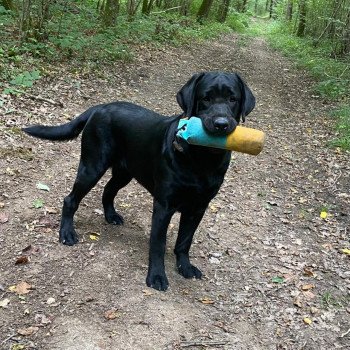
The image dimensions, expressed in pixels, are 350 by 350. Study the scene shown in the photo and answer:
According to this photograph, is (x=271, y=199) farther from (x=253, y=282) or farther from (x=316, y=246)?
(x=253, y=282)

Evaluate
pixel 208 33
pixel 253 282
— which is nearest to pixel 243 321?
pixel 253 282

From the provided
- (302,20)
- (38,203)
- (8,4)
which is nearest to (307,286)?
(38,203)

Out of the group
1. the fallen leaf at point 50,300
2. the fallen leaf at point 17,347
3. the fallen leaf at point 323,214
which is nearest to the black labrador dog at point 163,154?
the fallen leaf at point 50,300

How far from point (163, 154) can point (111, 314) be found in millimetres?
1399

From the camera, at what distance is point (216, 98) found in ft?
12.5

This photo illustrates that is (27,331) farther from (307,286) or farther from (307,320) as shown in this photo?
(307,286)

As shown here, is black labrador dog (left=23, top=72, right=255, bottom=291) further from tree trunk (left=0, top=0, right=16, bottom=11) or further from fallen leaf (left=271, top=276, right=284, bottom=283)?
tree trunk (left=0, top=0, right=16, bottom=11)

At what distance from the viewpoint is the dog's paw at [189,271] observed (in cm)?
450

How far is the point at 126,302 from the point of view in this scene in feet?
12.8

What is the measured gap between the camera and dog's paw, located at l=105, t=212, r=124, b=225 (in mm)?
5195

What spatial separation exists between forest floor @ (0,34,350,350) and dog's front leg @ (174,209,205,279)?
0.38 feet

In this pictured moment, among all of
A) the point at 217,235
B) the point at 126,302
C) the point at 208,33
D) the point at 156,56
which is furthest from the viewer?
the point at 208,33

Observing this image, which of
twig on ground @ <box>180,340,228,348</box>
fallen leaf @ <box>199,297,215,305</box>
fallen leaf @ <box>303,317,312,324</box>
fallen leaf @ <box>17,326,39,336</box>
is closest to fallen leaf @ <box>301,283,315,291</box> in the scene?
fallen leaf @ <box>303,317,312,324</box>

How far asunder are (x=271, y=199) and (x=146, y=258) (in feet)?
8.86
